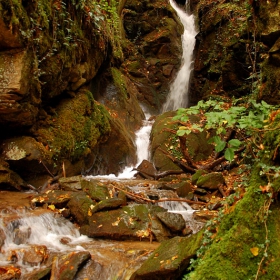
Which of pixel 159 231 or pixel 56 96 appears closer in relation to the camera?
pixel 159 231

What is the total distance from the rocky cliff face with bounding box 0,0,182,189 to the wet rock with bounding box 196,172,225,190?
12.2 feet

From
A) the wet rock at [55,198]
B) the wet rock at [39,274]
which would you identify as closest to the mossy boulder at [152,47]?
the wet rock at [55,198]

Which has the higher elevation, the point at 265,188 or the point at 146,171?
the point at 265,188

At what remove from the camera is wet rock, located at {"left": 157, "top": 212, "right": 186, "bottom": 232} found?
4.82m

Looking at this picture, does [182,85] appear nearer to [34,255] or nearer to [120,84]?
[120,84]

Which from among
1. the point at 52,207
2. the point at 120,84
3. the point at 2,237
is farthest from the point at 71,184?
the point at 120,84

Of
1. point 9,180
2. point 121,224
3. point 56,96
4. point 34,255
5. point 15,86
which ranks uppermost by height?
point 15,86

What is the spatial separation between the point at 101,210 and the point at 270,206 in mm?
3620

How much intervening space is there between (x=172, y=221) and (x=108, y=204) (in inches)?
50.6

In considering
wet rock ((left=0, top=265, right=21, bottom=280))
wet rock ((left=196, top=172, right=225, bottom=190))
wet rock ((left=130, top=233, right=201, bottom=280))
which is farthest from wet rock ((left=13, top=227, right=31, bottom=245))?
wet rock ((left=196, top=172, right=225, bottom=190))

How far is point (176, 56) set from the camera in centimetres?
1902

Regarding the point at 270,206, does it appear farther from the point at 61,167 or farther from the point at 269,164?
the point at 61,167

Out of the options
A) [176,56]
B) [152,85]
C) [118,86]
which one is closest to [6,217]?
[118,86]

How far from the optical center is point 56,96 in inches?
320
